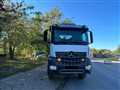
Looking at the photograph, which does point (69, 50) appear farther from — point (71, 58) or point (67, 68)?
point (67, 68)

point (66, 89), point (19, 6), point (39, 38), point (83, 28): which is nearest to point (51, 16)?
point (39, 38)

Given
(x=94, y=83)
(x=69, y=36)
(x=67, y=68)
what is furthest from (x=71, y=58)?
(x=94, y=83)

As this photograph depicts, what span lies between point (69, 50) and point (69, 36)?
86cm

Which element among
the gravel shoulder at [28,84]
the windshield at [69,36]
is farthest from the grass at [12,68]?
the windshield at [69,36]

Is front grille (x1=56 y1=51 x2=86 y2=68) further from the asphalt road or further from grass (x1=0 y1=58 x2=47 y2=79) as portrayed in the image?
grass (x1=0 y1=58 x2=47 y2=79)

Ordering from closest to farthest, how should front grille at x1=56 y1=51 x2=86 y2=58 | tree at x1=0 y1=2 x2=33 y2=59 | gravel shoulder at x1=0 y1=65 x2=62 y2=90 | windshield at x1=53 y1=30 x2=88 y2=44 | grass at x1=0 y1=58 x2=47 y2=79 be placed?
gravel shoulder at x1=0 y1=65 x2=62 y2=90 < front grille at x1=56 y1=51 x2=86 y2=58 < windshield at x1=53 y1=30 x2=88 y2=44 < grass at x1=0 y1=58 x2=47 y2=79 < tree at x1=0 y1=2 x2=33 y2=59

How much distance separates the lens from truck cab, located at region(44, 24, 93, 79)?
13.8 metres

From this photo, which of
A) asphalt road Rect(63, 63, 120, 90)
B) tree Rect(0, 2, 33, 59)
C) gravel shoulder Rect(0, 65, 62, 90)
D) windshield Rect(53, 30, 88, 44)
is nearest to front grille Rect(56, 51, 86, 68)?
windshield Rect(53, 30, 88, 44)

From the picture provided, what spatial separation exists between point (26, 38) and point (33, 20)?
2.39 meters

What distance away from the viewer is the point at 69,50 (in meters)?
14.0

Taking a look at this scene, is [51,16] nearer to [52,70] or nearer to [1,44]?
[1,44]

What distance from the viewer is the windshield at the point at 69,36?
1432cm

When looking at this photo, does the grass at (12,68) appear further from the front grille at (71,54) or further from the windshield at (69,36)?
the windshield at (69,36)

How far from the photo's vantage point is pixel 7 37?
31031 millimetres
